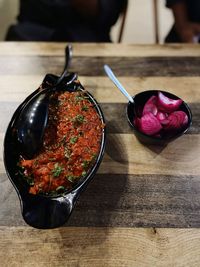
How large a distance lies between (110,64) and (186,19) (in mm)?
752

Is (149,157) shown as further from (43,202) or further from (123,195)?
(43,202)

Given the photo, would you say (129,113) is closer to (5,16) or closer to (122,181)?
(122,181)

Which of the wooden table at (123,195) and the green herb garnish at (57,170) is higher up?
the green herb garnish at (57,170)

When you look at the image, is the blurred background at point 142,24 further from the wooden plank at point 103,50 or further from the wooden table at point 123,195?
the wooden table at point 123,195

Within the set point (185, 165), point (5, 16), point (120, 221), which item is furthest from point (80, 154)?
point (5, 16)

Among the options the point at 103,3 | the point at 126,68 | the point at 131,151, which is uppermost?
the point at 103,3

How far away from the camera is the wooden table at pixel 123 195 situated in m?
0.79

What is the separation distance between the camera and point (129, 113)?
3.34 ft

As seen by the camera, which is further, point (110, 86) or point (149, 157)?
point (110, 86)

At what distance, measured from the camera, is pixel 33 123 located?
875 mm

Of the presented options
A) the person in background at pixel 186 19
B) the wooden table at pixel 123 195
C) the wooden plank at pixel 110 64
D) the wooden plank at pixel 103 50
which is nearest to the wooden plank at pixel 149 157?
the wooden table at pixel 123 195

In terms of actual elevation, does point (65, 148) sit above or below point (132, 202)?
above

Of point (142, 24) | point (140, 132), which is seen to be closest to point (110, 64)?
point (140, 132)

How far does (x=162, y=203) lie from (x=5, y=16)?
2.04 metres
